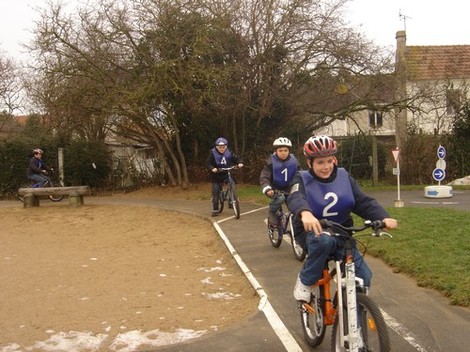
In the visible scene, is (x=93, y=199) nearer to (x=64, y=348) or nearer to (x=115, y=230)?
(x=115, y=230)

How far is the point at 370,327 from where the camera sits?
340 centimetres

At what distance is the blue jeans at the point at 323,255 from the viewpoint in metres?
3.79

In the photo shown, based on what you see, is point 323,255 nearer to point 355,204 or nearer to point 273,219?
point 355,204

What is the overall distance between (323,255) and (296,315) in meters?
1.54

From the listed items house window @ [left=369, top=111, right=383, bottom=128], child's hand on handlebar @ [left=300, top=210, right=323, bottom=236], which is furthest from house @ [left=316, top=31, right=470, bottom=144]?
child's hand on handlebar @ [left=300, top=210, right=323, bottom=236]

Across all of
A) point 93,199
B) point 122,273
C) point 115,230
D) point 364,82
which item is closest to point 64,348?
point 122,273

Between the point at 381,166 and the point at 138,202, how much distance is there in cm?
957

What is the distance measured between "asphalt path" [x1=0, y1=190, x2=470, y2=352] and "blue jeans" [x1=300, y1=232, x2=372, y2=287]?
76cm

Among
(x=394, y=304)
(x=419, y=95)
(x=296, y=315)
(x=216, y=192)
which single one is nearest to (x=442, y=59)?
(x=419, y=95)

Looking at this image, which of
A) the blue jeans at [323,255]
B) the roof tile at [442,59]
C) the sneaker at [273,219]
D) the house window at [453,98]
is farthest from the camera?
the roof tile at [442,59]

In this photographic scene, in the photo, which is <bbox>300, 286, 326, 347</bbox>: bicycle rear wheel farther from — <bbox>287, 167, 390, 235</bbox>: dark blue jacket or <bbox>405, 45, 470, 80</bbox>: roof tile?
<bbox>405, 45, 470, 80</bbox>: roof tile

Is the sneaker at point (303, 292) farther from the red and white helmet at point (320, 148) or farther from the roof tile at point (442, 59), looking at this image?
the roof tile at point (442, 59)

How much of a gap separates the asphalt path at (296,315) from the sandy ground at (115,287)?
223mm

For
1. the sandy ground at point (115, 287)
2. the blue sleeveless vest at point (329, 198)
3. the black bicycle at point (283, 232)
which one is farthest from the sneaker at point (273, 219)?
the blue sleeveless vest at point (329, 198)
